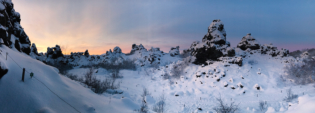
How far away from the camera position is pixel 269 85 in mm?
15117

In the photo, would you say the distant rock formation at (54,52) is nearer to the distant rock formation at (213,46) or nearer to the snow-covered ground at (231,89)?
the snow-covered ground at (231,89)

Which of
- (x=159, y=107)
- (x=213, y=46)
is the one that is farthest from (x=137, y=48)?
(x=159, y=107)

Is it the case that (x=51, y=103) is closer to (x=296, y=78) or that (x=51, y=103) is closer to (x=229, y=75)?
(x=229, y=75)

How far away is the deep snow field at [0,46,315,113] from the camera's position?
4.33 meters

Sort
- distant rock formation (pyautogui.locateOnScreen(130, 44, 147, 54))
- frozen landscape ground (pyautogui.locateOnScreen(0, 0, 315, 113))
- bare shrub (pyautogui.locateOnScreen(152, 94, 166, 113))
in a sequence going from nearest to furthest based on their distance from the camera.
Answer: frozen landscape ground (pyautogui.locateOnScreen(0, 0, 315, 113)) → bare shrub (pyautogui.locateOnScreen(152, 94, 166, 113)) → distant rock formation (pyautogui.locateOnScreen(130, 44, 147, 54))

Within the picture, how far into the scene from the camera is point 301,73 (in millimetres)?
15695

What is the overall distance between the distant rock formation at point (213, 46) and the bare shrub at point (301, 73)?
8160mm

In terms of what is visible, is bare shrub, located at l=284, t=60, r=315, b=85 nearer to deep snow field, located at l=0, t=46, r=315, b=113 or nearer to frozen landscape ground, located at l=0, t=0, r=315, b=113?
frozen landscape ground, located at l=0, t=0, r=315, b=113

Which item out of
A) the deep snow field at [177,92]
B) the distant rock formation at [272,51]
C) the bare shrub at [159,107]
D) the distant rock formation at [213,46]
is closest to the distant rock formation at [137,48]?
the distant rock formation at [213,46]

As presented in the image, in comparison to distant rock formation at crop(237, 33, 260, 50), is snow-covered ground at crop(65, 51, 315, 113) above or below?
below

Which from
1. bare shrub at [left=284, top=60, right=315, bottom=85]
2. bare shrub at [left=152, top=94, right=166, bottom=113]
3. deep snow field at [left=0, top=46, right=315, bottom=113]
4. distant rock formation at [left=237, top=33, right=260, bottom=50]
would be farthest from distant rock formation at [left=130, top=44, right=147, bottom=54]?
bare shrub at [left=284, top=60, right=315, bottom=85]

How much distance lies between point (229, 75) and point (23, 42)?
2667 cm

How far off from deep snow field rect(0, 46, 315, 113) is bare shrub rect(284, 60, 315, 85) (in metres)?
1.10

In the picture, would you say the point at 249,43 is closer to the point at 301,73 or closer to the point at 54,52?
the point at 301,73
